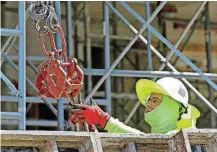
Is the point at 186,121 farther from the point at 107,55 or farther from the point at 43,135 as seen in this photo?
the point at 107,55

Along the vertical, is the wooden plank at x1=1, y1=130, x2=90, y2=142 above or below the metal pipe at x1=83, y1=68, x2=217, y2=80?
below

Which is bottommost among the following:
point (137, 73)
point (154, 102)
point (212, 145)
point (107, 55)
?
point (212, 145)

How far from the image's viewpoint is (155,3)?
8383 mm

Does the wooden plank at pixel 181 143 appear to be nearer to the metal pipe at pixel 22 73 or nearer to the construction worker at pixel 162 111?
the construction worker at pixel 162 111

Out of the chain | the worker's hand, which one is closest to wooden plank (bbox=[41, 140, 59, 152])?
the worker's hand

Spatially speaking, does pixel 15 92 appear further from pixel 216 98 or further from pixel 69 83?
pixel 216 98

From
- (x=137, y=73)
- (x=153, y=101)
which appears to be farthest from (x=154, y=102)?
(x=137, y=73)

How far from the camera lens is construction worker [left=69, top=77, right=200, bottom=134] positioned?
14.4ft

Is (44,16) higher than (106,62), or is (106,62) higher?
(44,16)

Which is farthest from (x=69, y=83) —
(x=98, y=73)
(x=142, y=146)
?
(x=98, y=73)

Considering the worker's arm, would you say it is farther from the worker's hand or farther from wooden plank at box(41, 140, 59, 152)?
wooden plank at box(41, 140, 59, 152)

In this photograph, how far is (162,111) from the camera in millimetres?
4520

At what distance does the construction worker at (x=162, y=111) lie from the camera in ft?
14.4

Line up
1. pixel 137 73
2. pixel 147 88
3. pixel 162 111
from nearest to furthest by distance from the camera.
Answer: pixel 162 111 < pixel 147 88 < pixel 137 73
